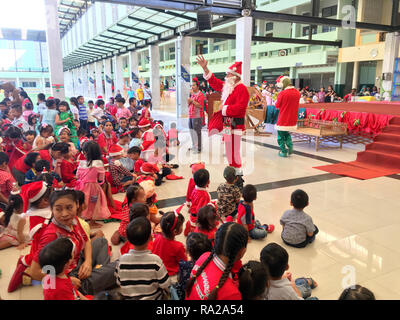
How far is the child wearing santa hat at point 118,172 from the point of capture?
404 centimetres

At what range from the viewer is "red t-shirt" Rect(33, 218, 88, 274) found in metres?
1.96

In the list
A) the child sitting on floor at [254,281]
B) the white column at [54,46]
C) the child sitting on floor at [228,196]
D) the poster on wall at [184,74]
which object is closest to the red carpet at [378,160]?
the child sitting on floor at [228,196]

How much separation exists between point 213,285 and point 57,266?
83 centimetres

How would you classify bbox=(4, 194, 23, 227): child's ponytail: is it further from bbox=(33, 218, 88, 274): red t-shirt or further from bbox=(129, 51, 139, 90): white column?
bbox=(129, 51, 139, 90): white column

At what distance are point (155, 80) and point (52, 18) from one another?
800 centimetres

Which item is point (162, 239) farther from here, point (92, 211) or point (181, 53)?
point (181, 53)

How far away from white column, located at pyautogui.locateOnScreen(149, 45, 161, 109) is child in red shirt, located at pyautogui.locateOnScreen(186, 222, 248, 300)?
47.6ft

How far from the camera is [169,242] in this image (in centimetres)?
221

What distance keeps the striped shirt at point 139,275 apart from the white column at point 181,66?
1152 centimetres

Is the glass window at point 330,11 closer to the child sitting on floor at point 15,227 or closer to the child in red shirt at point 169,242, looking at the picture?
the child in red shirt at point 169,242

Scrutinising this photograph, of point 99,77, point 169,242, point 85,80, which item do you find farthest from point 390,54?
point 85,80

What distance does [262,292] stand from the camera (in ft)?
5.35

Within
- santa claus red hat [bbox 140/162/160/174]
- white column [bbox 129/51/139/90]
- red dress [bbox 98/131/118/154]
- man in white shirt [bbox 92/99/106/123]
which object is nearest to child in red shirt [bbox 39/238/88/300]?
santa claus red hat [bbox 140/162/160/174]
